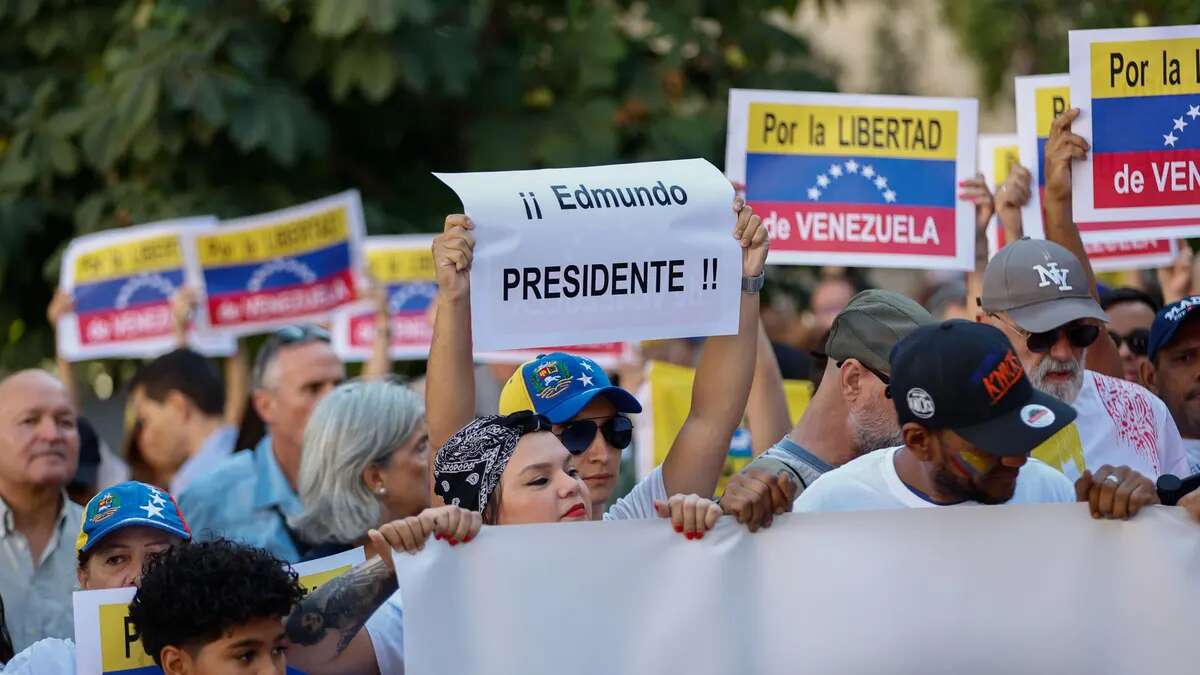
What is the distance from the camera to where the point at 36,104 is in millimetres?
10719

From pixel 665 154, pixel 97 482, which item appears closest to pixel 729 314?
pixel 97 482

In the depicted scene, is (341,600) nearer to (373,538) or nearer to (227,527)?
(373,538)

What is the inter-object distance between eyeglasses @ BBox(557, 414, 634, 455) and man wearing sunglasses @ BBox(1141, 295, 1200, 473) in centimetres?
176

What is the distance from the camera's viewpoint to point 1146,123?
216 inches

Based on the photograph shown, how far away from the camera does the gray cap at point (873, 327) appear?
15.8 ft

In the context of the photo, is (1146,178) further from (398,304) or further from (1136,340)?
(398,304)

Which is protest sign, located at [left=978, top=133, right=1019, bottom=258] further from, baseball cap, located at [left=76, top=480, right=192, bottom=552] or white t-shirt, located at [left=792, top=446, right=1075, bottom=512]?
baseball cap, located at [left=76, top=480, right=192, bottom=552]

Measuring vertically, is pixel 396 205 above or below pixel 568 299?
above

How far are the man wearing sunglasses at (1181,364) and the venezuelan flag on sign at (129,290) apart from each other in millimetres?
5456

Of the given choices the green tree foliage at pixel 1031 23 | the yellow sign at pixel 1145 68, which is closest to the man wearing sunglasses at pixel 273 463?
the yellow sign at pixel 1145 68

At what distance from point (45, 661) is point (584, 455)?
1333mm

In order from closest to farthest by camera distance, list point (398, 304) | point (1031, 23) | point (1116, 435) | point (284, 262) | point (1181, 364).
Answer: point (1116, 435) → point (1181, 364) → point (284, 262) → point (398, 304) → point (1031, 23)

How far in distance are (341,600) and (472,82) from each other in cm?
714

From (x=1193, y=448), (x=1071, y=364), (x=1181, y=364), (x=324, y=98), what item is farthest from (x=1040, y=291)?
(x=324, y=98)
